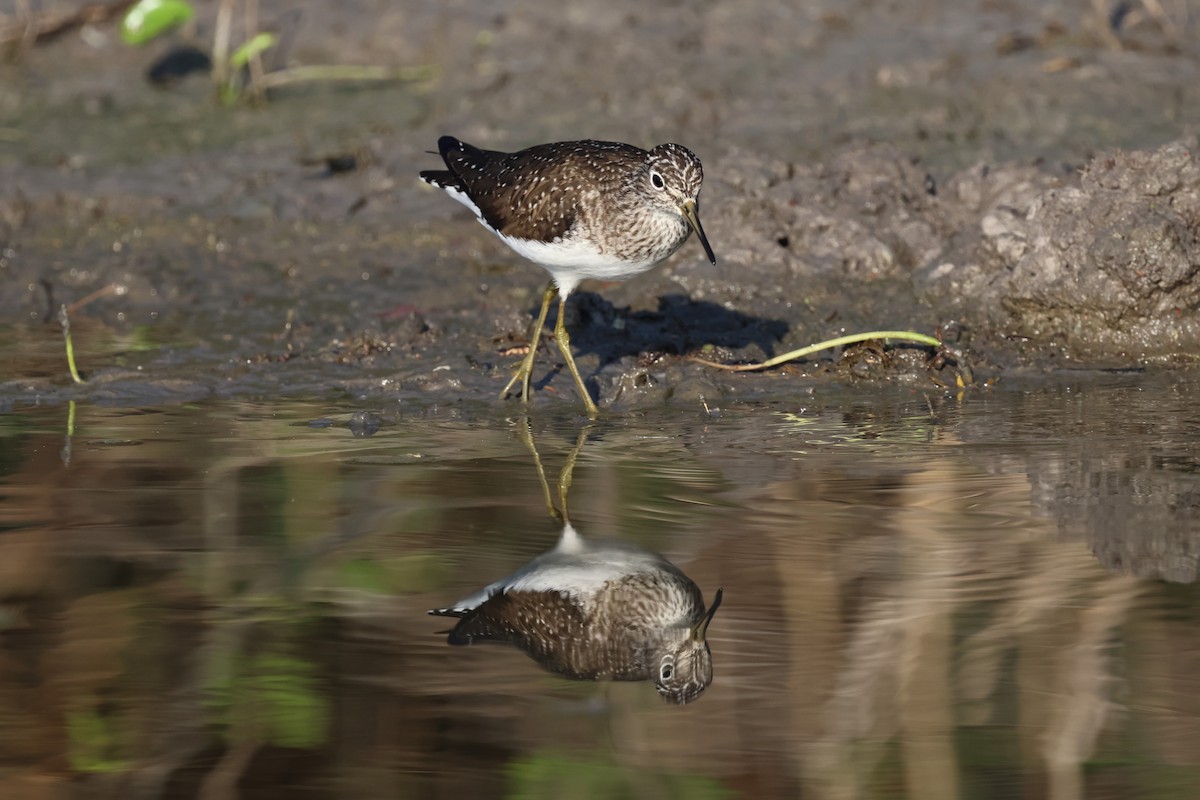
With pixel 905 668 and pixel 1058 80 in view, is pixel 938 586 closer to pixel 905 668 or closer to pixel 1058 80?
pixel 905 668

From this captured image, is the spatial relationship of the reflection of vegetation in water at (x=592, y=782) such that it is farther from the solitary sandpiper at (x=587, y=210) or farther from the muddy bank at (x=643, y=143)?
the muddy bank at (x=643, y=143)

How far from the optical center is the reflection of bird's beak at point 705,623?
4277mm

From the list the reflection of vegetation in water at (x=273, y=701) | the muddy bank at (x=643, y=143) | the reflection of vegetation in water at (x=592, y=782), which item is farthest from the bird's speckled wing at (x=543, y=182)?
the reflection of vegetation in water at (x=592, y=782)

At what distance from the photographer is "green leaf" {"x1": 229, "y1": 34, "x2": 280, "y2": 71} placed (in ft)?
36.4

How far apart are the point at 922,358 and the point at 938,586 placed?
10.4 feet

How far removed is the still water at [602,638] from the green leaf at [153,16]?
498 centimetres

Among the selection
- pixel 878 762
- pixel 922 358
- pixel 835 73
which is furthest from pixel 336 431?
pixel 835 73

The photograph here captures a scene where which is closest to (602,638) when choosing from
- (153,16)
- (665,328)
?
(665,328)

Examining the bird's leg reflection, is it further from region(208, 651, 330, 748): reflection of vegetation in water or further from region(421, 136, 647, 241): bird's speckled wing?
region(208, 651, 330, 748): reflection of vegetation in water

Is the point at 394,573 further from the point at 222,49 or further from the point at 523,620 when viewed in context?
the point at 222,49

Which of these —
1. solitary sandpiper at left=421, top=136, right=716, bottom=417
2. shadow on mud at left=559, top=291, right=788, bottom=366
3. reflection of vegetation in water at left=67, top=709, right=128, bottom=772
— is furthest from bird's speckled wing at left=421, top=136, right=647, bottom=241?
reflection of vegetation in water at left=67, top=709, right=128, bottom=772

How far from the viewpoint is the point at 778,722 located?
12.3 ft

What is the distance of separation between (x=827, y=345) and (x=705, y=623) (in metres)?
3.31

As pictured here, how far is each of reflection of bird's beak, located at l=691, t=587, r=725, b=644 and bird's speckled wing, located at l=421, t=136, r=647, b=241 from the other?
9.12 feet
